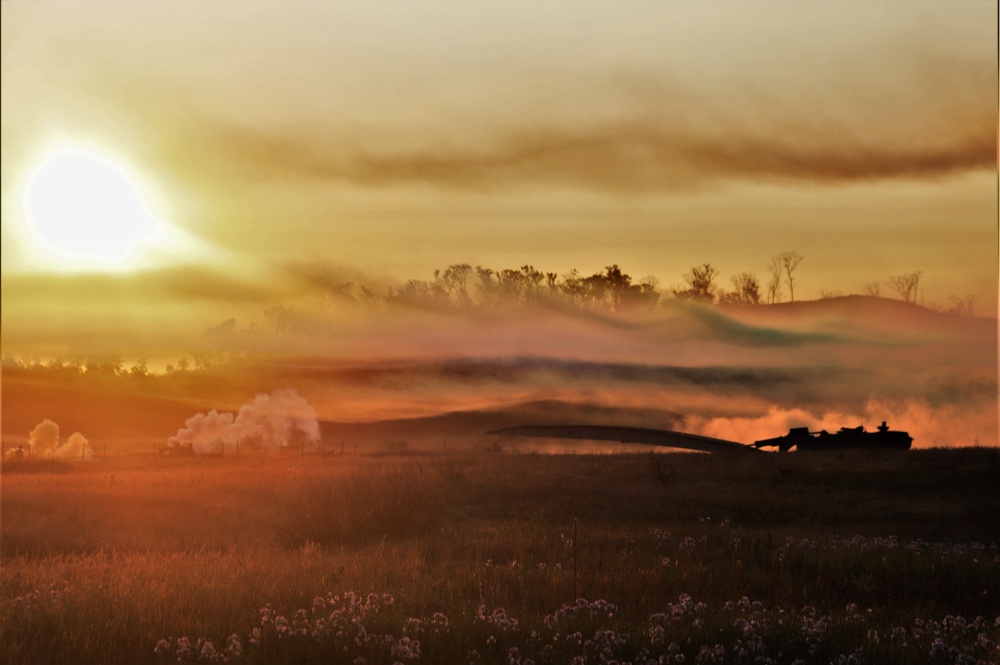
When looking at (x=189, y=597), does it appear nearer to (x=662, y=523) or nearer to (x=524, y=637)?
(x=524, y=637)

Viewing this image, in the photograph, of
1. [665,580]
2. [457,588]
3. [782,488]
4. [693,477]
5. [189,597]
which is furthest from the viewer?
[693,477]

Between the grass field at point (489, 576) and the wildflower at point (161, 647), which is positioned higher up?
the wildflower at point (161, 647)

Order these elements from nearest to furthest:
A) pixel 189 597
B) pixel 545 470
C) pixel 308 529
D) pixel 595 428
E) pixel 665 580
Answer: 1. pixel 189 597
2. pixel 665 580
3. pixel 308 529
4. pixel 545 470
5. pixel 595 428

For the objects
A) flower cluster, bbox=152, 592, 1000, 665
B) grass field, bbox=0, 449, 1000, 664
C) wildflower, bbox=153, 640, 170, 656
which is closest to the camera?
flower cluster, bbox=152, 592, 1000, 665

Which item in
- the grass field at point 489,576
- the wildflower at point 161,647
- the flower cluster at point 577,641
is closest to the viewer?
the flower cluster at point 577,641

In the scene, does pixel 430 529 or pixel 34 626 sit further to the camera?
pixel 430 529

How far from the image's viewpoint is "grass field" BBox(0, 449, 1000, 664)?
1025 cm

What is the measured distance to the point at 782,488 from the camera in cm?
3544

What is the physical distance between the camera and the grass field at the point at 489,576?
10250 mm

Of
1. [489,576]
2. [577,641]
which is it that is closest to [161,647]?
[577,641]

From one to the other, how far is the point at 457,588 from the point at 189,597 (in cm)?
387

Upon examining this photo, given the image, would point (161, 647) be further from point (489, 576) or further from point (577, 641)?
point (489, 576)

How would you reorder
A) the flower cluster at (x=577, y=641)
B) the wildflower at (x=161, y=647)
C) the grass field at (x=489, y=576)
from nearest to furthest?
the flower cluster at (x=577, y=641) → the wildflower at (x=161, y=647) → the grass field at (x=489, y=576)

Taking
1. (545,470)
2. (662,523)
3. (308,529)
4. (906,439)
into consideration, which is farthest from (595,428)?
(308,529)
